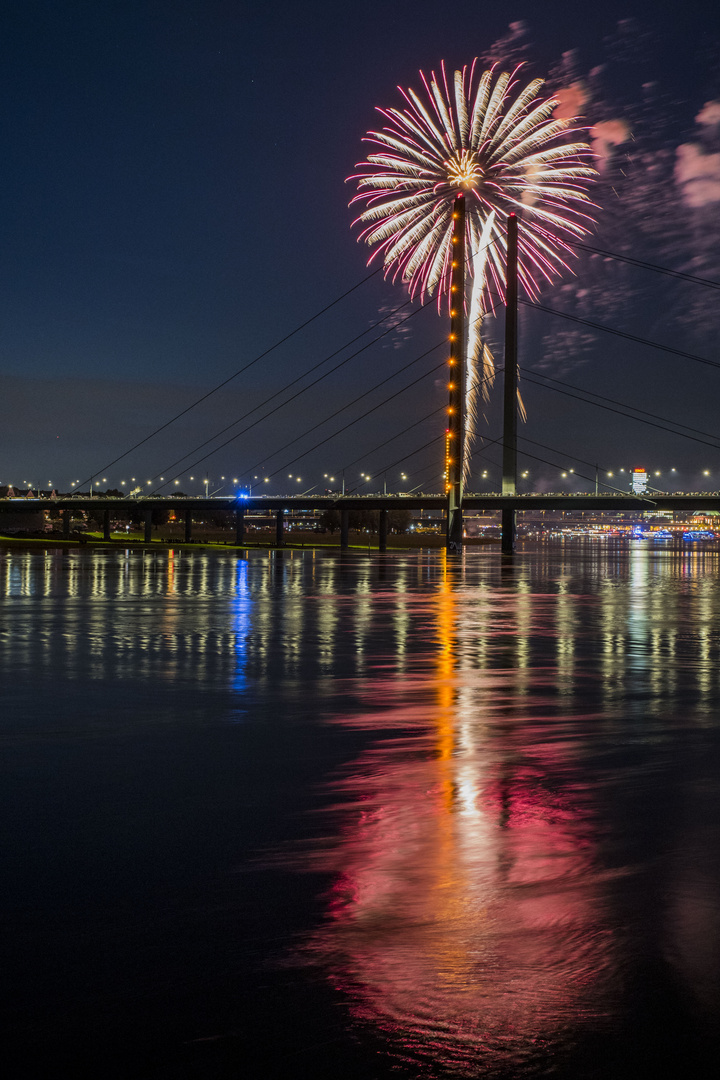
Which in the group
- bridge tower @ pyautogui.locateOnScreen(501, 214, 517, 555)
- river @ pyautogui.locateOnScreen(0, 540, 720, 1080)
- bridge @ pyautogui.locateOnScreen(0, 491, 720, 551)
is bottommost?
river @ pyautogui.locateOnScreen(0, 540, 720, 1080)

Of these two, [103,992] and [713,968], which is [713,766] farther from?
[103,992]

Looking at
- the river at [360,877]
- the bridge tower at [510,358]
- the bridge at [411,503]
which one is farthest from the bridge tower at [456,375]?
the river at [360,877]

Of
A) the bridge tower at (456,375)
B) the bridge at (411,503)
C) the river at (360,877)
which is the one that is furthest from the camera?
the bridge at (411,503)

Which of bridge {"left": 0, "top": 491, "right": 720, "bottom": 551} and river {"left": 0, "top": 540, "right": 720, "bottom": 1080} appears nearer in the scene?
river {"left": 0, "top": 540, "right": 720, "bottom": 1080}

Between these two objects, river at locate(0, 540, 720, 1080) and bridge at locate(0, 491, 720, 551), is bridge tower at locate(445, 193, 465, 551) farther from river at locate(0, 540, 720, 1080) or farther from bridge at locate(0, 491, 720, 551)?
river at locate(0, 540, 720, 1080)

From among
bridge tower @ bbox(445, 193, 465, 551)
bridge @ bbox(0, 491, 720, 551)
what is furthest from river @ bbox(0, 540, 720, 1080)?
bridge @ bbox(0, 491, 720, 551)

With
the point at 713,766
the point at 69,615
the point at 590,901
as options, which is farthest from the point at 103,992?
the point at 69,615

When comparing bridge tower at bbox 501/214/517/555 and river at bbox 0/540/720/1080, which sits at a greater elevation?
bridge tower at bbox 501/214/517/555

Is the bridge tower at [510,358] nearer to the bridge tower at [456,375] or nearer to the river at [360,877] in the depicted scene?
the bridge tower at [456,375]
